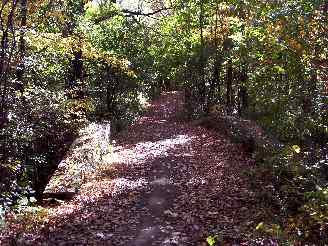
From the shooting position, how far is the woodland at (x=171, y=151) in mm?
7402

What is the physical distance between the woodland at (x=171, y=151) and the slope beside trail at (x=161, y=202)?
0.03 meters

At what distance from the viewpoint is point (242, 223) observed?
25.2ft

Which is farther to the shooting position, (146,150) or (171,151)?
(146,150)

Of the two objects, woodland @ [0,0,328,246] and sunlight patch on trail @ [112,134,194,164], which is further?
sunlight patch on trail @ [112,134,194,164]

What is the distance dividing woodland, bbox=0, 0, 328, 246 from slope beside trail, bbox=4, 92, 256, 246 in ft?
0.11

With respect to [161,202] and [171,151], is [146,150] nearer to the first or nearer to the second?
[171,151]

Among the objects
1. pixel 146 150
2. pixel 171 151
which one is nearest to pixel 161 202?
pixel 171 151

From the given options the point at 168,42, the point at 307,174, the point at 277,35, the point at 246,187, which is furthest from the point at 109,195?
the point at 168,42

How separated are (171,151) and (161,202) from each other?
5.52 meters

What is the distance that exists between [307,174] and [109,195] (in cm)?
424

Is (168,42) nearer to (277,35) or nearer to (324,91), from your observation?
(277,35)

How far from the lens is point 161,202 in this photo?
9.08 metres

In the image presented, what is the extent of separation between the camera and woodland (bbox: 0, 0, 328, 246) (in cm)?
740

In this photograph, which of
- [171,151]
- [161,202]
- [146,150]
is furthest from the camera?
[146,150]
